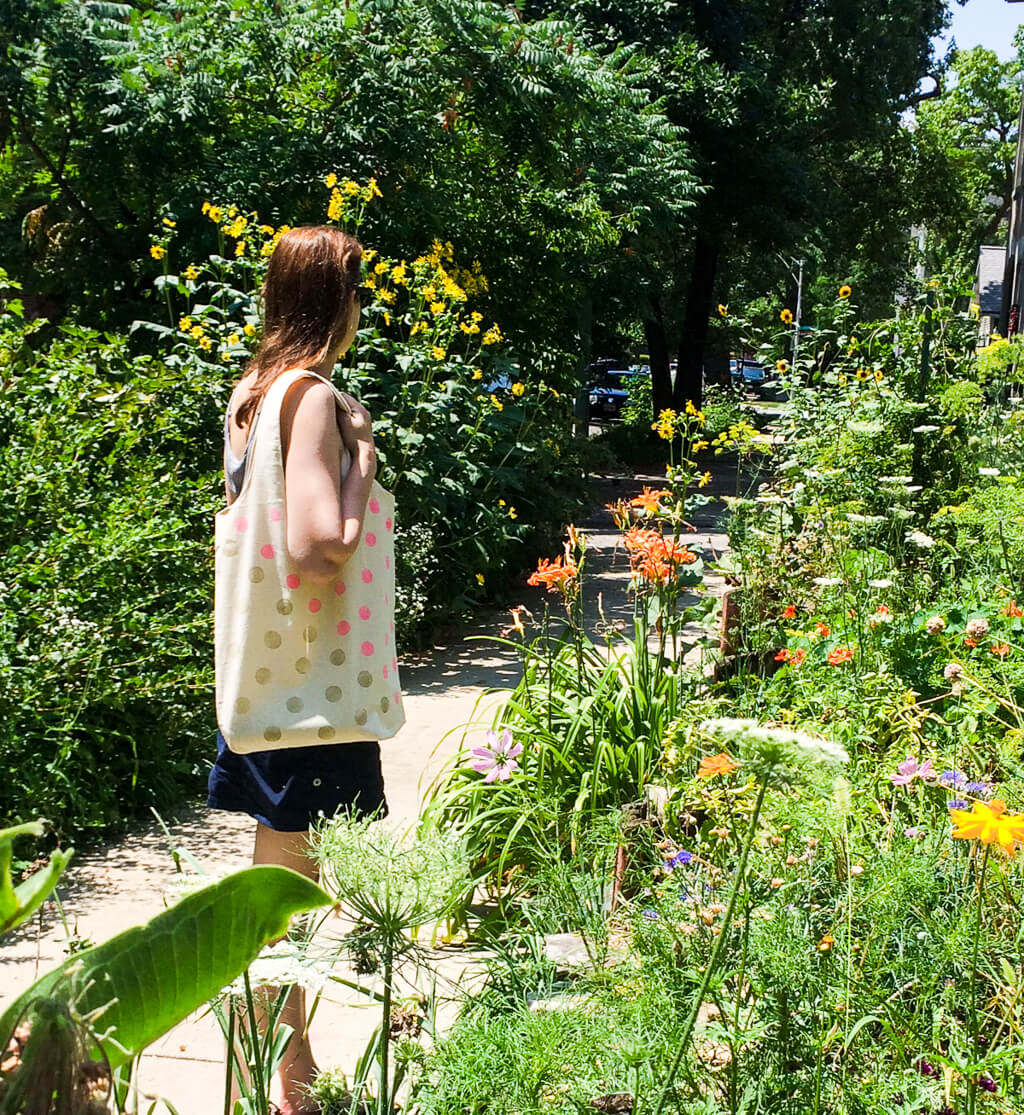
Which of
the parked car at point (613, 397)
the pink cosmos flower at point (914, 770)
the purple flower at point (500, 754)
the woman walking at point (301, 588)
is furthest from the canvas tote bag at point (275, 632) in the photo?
the parked car at point (613, 397)

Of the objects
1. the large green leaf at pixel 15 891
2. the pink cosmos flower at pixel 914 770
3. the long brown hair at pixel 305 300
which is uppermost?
the long brown hair at pixel 305 300

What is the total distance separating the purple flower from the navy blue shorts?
1039mm

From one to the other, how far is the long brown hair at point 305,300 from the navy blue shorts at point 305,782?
72 centimetres

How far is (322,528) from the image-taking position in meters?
2.41

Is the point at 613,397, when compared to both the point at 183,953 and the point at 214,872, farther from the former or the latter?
the point at 183,953

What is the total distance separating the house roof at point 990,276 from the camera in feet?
174

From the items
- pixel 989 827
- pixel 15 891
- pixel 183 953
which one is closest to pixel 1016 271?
pixel 989 827

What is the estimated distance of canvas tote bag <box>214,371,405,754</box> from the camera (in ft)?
8.08

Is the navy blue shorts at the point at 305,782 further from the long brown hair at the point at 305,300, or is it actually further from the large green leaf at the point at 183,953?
the large green leaf at the point at 183,953

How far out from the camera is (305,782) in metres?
2.53

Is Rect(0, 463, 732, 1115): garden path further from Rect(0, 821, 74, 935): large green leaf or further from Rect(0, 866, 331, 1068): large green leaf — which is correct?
Rect(0, 821, 74, 935): large green leaf

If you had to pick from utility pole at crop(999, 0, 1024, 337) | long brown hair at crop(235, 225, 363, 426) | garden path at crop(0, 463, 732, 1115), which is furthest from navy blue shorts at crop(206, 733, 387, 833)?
utility pole at crop(999, 0, 1024, 337)

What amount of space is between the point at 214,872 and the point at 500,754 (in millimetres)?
927

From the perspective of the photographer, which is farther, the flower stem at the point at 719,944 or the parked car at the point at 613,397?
the parked car at the point at 613,397
